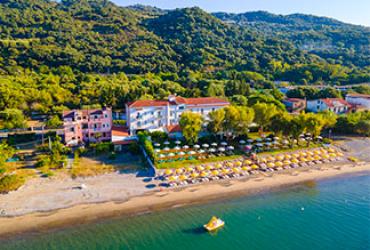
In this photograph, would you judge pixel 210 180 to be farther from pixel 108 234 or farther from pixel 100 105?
pixel 100 105

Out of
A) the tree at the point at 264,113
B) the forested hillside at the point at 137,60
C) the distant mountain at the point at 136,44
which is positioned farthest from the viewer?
the distant mountain at the point at 136,44

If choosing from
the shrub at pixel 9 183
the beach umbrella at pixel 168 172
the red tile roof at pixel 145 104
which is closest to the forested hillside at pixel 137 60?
the red tile roof at pixel 145 104

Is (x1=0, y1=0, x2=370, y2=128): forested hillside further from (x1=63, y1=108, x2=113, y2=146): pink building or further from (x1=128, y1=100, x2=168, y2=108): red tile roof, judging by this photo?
(x1=128, y1=100, x2=168, y2=108): red tile roof

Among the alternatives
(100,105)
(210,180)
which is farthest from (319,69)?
(210,180)

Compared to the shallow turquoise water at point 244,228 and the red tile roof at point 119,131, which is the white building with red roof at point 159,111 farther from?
the shallow turquoise water at point 244,228

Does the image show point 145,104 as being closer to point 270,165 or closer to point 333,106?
point 270,165

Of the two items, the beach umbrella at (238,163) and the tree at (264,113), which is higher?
the tree at (264,113)
